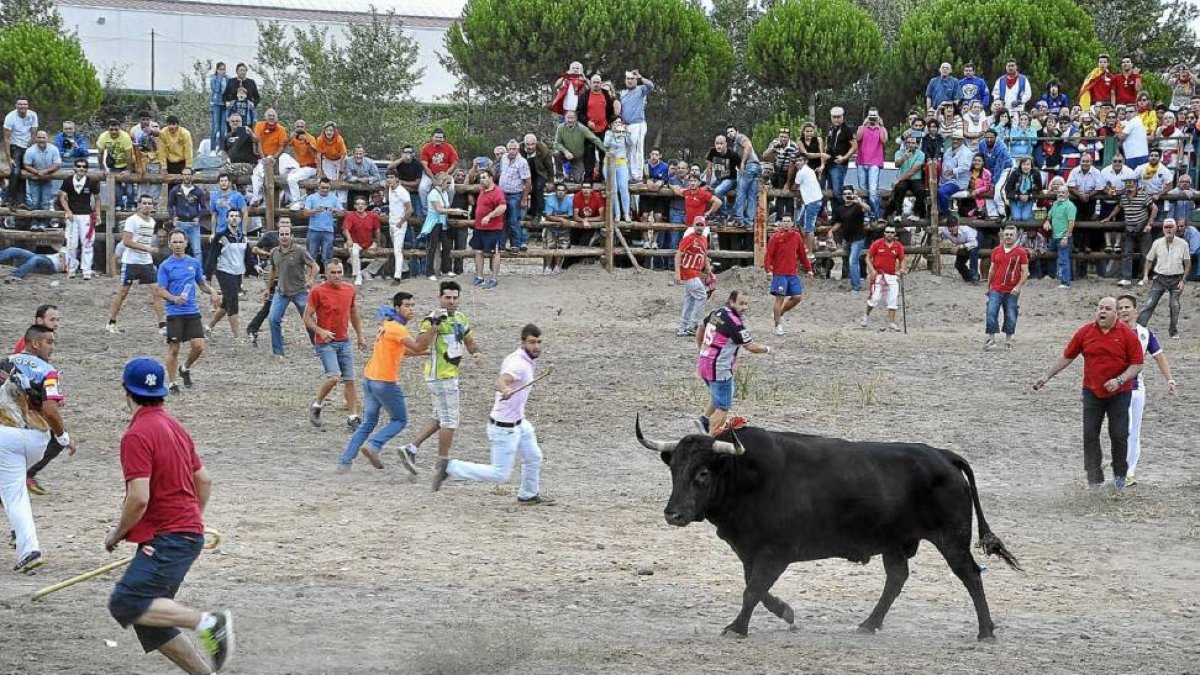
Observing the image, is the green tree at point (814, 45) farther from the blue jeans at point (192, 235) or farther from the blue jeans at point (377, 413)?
the blue jeans at point (377, 413)

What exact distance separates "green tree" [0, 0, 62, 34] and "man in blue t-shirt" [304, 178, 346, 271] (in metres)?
26.0

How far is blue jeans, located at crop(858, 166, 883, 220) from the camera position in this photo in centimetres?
2631

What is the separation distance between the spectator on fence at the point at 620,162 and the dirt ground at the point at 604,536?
16.0 feet

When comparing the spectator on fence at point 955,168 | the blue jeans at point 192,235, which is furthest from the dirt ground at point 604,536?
the spectator on fence at point 955,168

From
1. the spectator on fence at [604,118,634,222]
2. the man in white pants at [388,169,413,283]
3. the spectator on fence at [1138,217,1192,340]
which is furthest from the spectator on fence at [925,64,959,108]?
the man in white pants at [388,169,413,283]

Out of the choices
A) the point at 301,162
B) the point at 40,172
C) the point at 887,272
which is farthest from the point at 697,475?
the point at 40,172

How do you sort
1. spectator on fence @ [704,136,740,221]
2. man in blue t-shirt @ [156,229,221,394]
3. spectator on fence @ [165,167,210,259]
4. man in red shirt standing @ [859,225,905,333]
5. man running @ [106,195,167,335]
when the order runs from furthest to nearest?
spectator on fence @ [704,136,740,221] < spectator on fence @ [165,167,210,259] < man in red shirt standing @ [859,225,905,333] < man running @ [106,195,167,335] < man in blue t-shirt @ [156,229,221,394]

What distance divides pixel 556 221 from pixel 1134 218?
30.8 ft

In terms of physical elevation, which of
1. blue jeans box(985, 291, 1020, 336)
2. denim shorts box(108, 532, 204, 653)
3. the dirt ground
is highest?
blue jeans box(985, 291, 1020, 336)

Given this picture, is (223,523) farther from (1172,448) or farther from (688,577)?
(1172,448)

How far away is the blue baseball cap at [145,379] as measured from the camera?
Answer: 753cm

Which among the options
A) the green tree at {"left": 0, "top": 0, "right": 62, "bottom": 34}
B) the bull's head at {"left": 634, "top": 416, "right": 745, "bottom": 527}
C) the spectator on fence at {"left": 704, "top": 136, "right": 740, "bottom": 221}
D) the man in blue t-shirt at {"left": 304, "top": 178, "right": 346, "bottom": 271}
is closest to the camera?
the bull's head at {"left": 634, "top": 416, "right": 745, "bottom": 527}

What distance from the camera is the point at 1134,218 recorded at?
25406 millimetres

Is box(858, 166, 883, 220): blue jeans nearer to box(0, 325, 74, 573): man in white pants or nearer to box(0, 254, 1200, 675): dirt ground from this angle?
box(0, 254, 1200, 675): dirt ground
